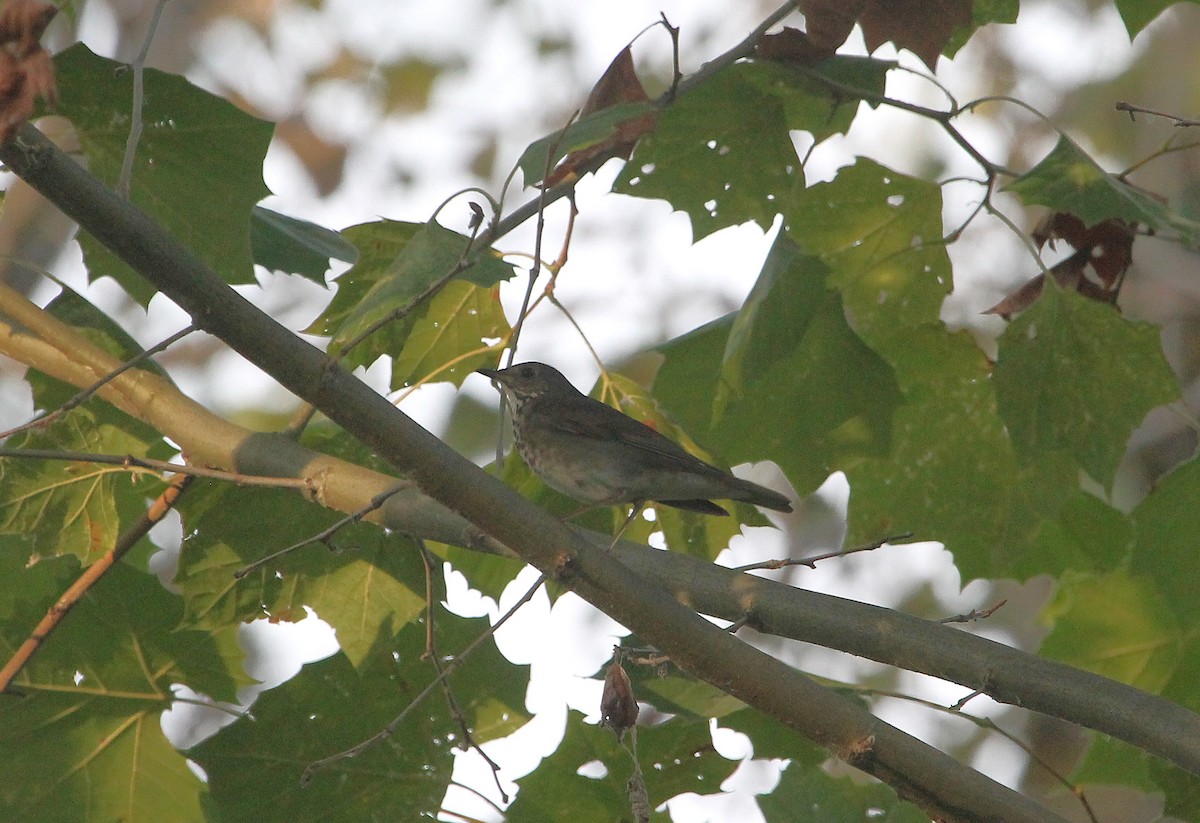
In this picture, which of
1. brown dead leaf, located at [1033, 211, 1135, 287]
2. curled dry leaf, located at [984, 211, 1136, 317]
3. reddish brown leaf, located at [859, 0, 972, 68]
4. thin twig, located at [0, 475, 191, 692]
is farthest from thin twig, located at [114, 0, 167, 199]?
brown dead leaf, located at [1033, 211, 1135, 287]

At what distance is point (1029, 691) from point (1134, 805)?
29.5ft

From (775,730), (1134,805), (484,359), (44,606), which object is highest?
(1134,805)

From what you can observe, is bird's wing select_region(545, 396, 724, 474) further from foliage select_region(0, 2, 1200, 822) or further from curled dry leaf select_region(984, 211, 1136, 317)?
curled dry leaf select_region(984, 211, 1136, 317)

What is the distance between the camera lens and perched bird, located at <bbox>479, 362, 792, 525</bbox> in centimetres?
364

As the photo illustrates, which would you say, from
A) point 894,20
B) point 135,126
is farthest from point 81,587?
point 894,20

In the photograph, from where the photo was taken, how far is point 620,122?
2934 mm

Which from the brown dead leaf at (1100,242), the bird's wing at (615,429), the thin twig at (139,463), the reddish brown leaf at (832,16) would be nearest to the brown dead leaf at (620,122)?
the reddish brown leaf at (832,16)

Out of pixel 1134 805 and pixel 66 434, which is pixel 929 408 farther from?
pixel 1134 805

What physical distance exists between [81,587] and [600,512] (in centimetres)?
158

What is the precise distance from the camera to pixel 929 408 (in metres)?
3.70

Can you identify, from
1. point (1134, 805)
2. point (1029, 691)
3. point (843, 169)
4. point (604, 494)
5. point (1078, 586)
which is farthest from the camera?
point (1134, 805)

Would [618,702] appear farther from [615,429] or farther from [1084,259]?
[1084,259]

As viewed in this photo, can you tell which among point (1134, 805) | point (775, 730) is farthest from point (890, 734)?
point (1134, 805)

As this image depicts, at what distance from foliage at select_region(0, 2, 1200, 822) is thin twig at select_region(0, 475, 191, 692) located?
5.4 inches
